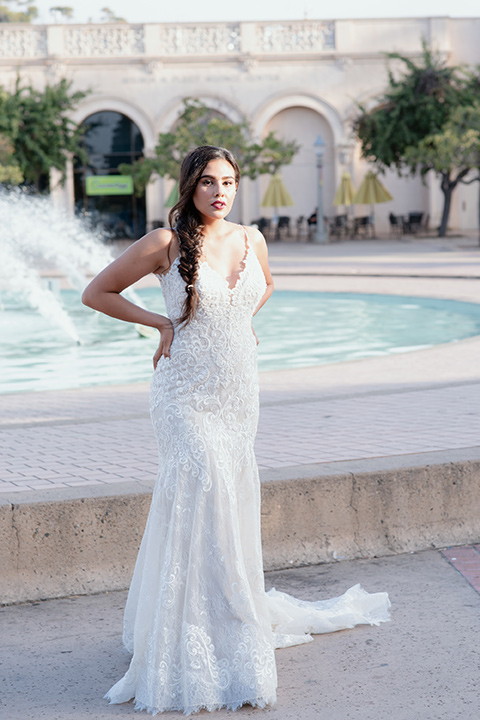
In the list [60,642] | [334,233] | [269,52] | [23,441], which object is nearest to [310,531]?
[60,642]

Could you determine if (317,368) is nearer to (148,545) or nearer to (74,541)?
(74,541)

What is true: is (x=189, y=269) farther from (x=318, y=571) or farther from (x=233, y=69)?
(x=233, y=69)

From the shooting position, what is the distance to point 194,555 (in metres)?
3.18

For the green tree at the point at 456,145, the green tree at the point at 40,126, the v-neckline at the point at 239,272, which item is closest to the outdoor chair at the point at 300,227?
the green tree at the point at 456,145

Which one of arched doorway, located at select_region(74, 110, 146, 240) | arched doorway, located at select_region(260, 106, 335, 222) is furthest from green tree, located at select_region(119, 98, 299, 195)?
arched doorway, located at select_region(74, 110, 146, 240)

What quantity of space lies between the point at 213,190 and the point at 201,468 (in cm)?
93

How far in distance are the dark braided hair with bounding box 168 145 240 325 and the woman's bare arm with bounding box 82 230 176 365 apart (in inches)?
2.3

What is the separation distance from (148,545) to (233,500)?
1.06 ft

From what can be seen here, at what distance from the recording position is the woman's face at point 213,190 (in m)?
3.30

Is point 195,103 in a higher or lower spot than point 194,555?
higher

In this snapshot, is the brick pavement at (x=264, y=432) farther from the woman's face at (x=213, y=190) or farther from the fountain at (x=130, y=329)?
the fountain at (x=130, y=329)

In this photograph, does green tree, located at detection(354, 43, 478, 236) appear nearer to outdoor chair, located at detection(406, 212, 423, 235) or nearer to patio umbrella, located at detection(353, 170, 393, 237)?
patio umbrella, located at detection(353, 170, 393, 237)

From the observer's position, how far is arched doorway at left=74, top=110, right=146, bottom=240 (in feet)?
136

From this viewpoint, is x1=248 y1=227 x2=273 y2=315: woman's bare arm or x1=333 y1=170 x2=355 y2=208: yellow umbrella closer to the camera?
x1=248 y1=227 x2=273 y2=315: woman's bare arm
